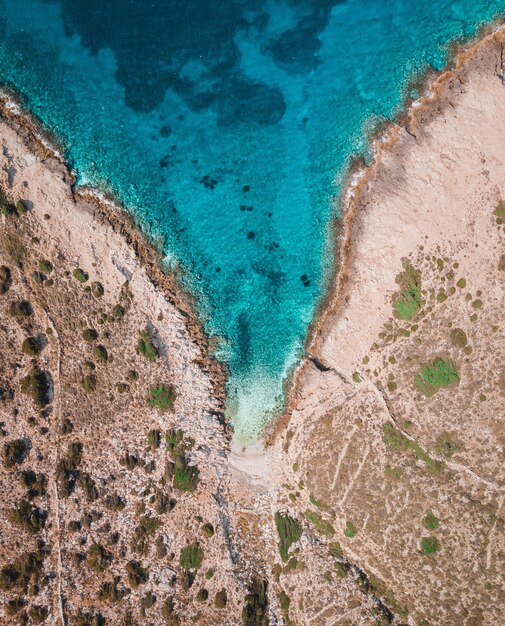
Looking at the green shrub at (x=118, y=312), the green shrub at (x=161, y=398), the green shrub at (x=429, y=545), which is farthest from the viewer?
the green shrub at (x=161, y=398)

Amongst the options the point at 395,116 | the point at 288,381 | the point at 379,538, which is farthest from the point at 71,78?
the point at 379,538

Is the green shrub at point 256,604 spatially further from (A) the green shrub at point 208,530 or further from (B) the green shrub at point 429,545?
(B) the green shrub at point 429,545

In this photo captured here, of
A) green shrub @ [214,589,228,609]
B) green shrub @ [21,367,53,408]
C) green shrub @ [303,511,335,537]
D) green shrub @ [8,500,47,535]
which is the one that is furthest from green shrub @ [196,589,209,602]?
green shrub @ [21,367,53,408]

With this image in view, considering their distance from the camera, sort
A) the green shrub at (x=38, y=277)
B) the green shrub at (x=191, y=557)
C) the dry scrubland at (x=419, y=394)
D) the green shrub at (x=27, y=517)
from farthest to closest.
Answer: the green shrub at (x=191, y=557), the green shrub at (x=38, y=277), the green shrub at (x=27, y=517), the dry scrubland at (x=419, y=394)

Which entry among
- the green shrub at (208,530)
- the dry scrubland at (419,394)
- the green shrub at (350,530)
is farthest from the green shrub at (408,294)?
the green shrub at (208,530)

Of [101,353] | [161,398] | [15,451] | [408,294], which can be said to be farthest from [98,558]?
[408,294]

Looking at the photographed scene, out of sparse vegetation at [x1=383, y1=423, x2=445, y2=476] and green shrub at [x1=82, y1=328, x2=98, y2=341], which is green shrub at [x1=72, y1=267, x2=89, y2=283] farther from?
sparse vegetation at [x1=383, y1=423, x2=445, y2=476]

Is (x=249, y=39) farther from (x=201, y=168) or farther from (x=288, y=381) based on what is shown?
(x=288, y=381)
